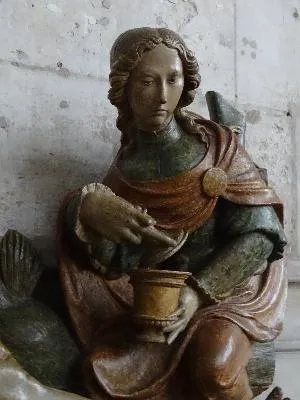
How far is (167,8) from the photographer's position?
6.38 ft

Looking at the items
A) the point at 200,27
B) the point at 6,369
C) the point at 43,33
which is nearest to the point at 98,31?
the point at 43,33

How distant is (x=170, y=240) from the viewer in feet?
4.39

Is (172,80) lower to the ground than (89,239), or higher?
higher

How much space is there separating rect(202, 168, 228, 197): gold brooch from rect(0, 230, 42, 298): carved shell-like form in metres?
0.38

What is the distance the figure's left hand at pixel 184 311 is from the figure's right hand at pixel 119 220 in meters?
0.10

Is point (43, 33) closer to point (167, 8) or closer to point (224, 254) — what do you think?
point (167, 8)

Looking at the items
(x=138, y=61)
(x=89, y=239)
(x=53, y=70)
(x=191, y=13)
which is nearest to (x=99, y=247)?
(x=89, y=239)

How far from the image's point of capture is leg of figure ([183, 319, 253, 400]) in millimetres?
1312

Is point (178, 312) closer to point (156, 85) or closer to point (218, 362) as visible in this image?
point (218, 362)

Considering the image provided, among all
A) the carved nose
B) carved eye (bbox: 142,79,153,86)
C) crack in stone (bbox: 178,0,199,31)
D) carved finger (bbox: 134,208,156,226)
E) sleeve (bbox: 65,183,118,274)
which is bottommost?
sleeve (bbox: 65,183,118,274)

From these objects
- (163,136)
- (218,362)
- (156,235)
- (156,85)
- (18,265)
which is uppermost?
(156,85)

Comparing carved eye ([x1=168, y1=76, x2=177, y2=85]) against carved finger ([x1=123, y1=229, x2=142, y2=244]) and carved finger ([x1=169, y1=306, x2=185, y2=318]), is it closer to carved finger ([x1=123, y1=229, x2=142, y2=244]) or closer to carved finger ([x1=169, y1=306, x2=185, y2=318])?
carved finger ([x1=123, y1=229, x2=142, y2=244])

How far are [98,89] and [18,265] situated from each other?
0.53 meters

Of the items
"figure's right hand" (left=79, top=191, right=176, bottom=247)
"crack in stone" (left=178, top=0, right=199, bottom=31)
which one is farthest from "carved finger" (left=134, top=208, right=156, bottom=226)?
"crack in stone" (left=178, top=0, right=199, bottom=31)
